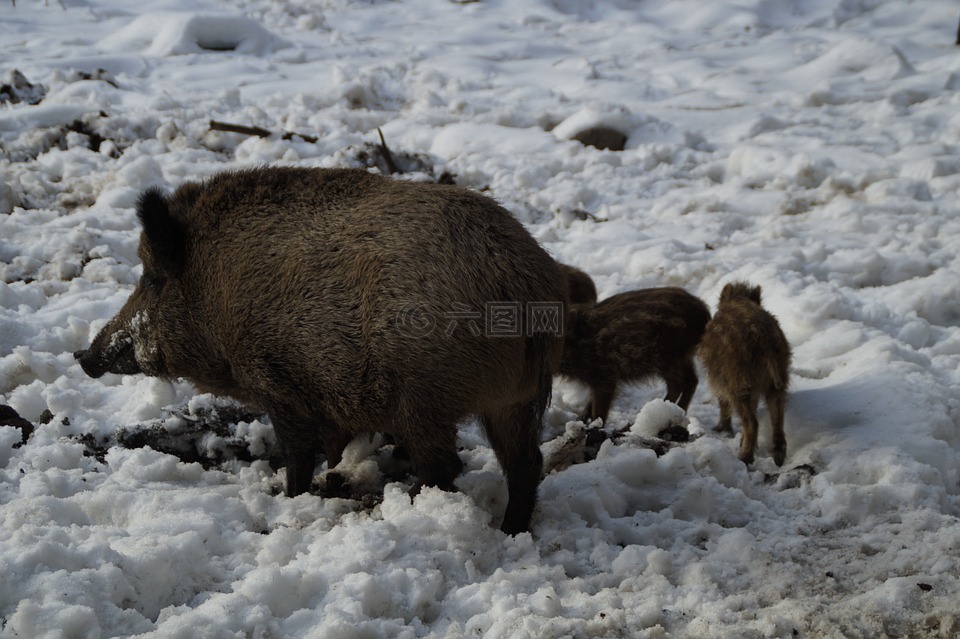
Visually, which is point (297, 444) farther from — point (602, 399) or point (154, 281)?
point (602, 399)

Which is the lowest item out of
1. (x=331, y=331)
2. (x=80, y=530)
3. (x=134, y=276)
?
(x=134, y=276)

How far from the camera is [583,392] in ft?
18.6

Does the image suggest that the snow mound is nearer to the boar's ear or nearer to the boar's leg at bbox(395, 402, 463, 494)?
the boar's ear

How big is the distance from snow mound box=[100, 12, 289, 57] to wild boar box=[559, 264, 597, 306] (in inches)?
262

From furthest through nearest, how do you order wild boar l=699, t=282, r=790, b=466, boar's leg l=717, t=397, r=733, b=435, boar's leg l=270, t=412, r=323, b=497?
boar's leg l=717, t=397, r=733, b=435
wild boar l=699, t=282, r=790, b=466
boar's leg l=270, t=412, r=323, b=497

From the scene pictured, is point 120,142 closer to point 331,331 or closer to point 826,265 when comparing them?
point 331,331

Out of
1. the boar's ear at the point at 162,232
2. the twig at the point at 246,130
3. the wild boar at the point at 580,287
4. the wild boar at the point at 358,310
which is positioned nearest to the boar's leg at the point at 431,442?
the wild boar at the point at 358,310

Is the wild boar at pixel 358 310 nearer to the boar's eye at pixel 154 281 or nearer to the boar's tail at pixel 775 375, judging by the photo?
the boar's eye at pixel 154 281

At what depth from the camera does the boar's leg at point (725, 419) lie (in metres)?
4.91

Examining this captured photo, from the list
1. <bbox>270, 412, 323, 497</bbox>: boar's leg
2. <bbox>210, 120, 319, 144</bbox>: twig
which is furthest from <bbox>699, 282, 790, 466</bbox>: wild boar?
<bbox>210, 120, 319, 144</bbox>: twig

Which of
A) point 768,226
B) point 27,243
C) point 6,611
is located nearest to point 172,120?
point 27,243

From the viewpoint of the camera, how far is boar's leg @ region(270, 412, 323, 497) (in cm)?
378

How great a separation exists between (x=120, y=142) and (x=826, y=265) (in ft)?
20.0

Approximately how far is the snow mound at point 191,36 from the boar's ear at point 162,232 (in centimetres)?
726
